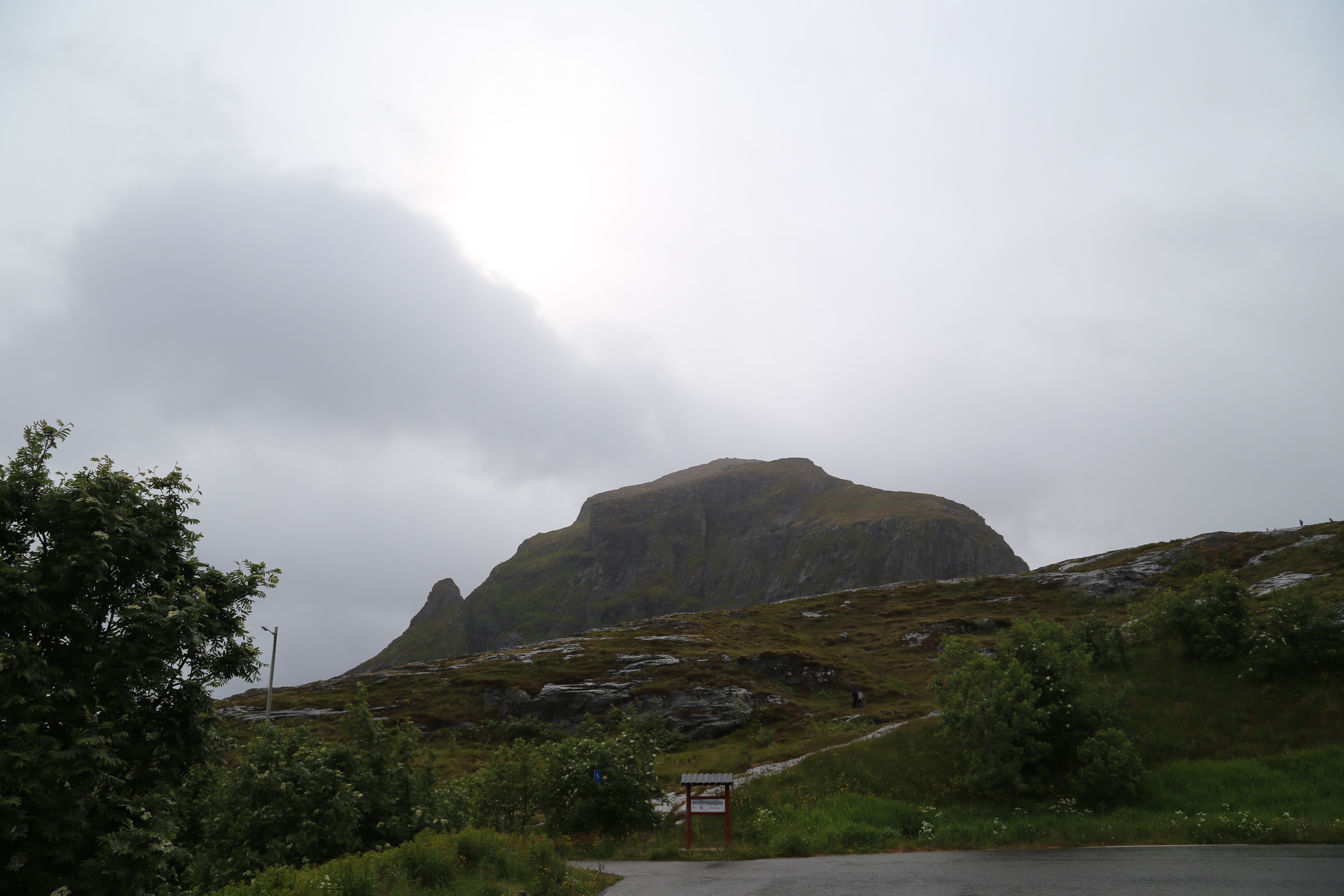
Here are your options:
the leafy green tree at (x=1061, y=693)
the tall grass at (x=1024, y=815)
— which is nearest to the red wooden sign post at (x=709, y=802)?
the tall grass at (x=1024, y=815)

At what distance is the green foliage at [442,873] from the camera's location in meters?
12.1

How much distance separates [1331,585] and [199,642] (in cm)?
6434

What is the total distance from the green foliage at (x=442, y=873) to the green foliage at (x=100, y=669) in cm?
202

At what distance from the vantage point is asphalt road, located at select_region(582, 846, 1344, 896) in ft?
49.1

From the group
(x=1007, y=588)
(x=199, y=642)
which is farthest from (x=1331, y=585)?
(x=199, y=642)

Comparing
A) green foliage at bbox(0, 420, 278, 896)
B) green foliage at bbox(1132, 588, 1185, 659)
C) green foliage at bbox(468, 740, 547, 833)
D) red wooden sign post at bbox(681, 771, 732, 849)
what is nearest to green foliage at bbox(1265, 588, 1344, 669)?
green foliage at bbox(1132, 588, 1185, 659)

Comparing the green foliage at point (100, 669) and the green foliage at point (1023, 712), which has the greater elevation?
the green foliage at point (100, 669)

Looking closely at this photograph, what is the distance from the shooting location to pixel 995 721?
27562 mm

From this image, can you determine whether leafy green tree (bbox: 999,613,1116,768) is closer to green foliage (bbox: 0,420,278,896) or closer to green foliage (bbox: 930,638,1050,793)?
green foliage (bbox: 930,638,1050,793)

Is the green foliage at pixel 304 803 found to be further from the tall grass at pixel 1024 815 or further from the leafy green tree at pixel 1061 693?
the leafy green tree at pixel 1061 693

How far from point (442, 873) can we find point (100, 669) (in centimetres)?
848

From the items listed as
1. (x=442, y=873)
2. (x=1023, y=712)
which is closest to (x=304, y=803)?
(x=442, y=873)

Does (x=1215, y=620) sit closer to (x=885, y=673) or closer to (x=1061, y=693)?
(x=1061, y=693)

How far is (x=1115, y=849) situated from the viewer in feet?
66.6
